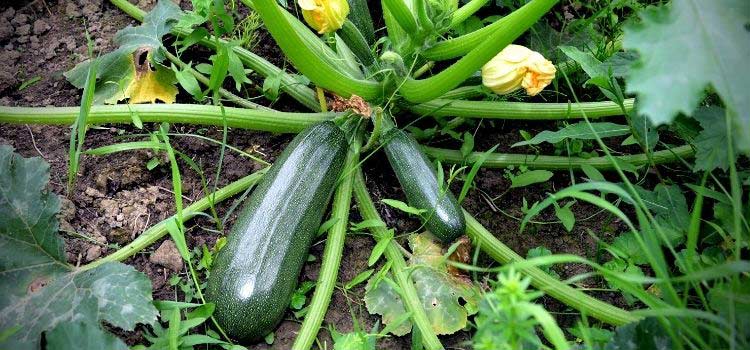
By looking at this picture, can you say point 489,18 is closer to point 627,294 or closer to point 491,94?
point 491,94

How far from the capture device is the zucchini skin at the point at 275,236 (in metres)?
2.26

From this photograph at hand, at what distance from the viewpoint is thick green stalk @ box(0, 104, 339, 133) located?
259 centimetres

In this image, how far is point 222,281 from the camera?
2293 millimetres

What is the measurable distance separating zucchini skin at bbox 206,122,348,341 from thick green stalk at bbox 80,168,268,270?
134 mm

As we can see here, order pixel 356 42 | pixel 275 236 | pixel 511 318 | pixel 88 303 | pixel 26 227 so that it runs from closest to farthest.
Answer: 1. pixel 511 318
2. pixel 88 303
3. pixel 26 227
4. pixel 275 236
5. pixel 356 42

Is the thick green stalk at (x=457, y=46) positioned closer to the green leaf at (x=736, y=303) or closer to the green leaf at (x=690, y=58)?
the green leaf at (x=690, y=58)

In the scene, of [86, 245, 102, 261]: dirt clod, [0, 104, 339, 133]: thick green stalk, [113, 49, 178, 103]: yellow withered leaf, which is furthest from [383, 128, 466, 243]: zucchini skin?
[86, 245, 102, 261]: dirt clod

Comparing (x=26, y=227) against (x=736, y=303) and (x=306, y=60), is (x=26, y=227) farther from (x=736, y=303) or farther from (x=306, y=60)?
(x=736, y=303)

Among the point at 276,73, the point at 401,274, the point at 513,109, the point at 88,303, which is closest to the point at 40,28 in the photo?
the point at 276,73

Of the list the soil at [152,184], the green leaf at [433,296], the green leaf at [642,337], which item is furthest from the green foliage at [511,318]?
the soil at [152,184]

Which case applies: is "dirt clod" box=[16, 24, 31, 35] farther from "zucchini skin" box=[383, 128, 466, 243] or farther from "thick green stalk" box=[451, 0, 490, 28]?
"thick green stalk" box=[451, 0, 490, 28]

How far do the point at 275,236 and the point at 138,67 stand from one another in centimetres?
97

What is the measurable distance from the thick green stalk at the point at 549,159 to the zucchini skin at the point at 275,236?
418mm

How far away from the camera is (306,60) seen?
238 cm
